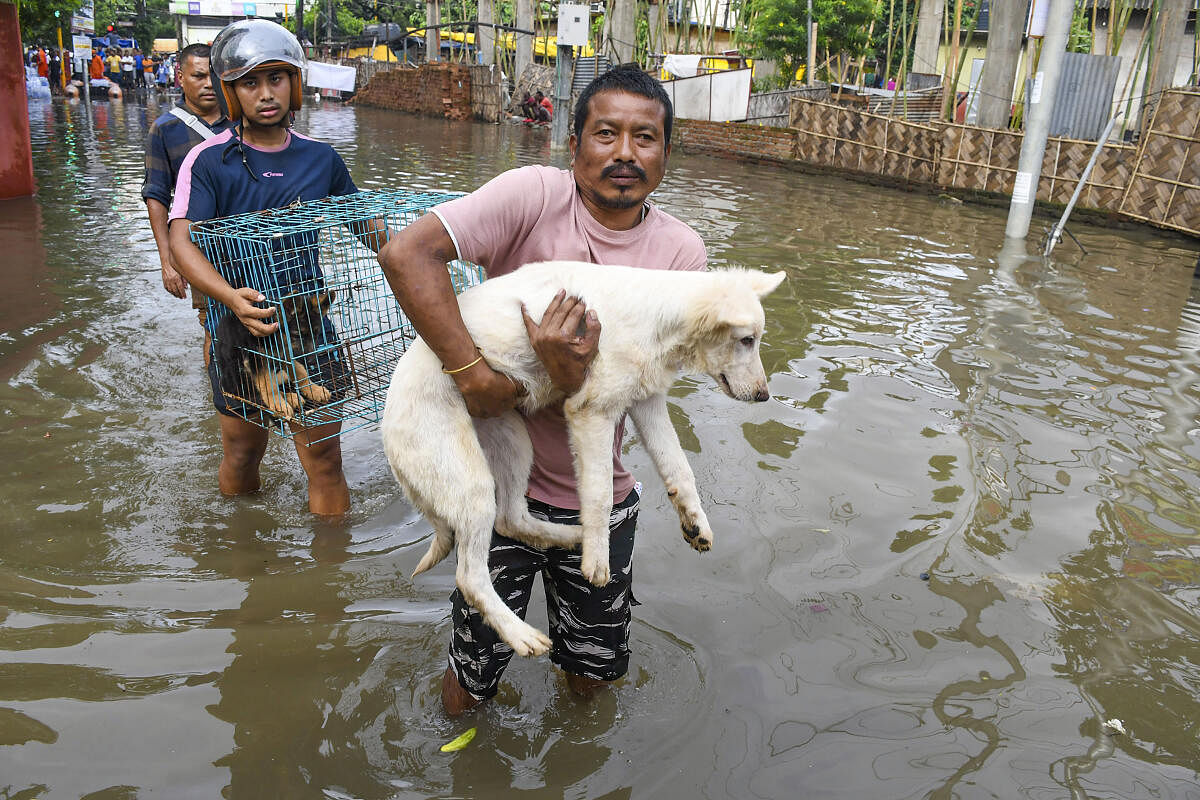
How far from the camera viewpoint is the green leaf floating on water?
290 centimetres

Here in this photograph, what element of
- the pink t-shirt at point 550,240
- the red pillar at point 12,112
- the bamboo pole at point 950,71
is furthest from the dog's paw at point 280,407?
the bamboo pole at point 950,71

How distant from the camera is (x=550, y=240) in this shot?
2.64 m

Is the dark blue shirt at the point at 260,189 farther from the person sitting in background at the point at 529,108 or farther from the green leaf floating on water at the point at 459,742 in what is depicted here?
the person sitting in background at the point at 529,108

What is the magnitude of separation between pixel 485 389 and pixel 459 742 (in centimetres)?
130

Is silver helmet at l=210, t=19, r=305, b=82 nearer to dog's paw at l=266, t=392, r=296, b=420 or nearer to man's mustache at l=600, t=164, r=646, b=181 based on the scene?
dog's paw at l=266, t=392, r=296, b=420

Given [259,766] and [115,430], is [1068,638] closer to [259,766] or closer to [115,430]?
[259,766]

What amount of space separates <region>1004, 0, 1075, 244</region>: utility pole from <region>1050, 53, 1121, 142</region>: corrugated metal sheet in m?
4.12

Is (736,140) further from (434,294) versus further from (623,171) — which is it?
(434,294)

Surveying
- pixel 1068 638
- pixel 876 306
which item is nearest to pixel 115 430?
pixel 1068 638

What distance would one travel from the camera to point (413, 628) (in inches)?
142

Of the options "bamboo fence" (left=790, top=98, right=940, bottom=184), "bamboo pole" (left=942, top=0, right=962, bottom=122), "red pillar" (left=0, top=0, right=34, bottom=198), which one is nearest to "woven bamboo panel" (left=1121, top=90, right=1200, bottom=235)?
"bamboo fence" (left=790, top=98, right=940, bottom=184)

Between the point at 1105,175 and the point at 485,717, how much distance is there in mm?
14270

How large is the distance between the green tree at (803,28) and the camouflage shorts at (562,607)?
79.5 feet

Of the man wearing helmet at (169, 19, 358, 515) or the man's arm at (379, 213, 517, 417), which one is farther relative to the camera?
the man wearing helmet at (169, 19, 358, 515)
